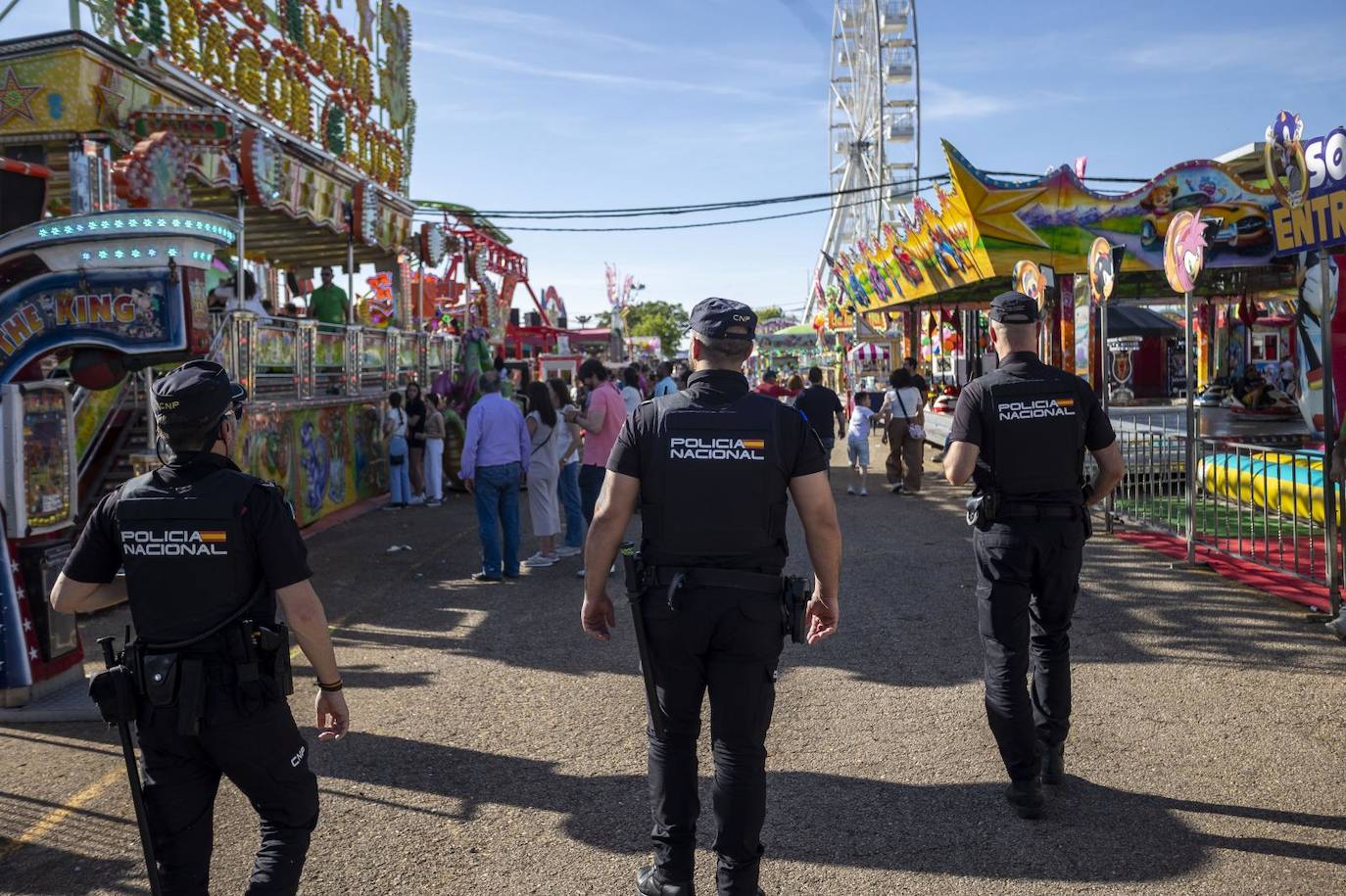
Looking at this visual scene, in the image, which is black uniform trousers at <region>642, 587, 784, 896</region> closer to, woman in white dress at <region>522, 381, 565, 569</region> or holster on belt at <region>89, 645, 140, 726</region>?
holster on belt at <region>89, 645, 140, 726</region>

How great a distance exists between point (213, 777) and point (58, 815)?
199 centimetres

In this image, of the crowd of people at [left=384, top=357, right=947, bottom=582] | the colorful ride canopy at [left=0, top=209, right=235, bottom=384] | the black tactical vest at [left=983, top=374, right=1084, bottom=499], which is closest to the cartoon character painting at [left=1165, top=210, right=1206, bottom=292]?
the crowd of people at [left=384, top=357, right=947, bottom=582]

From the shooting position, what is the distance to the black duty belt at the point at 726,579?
3.19 metres

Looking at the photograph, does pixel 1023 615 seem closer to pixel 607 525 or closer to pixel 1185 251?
pixel 607 525

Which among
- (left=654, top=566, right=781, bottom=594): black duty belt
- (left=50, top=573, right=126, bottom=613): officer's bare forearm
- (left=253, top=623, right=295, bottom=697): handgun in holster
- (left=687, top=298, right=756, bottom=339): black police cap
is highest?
(left=687, top=298, right=756, bottom=339): black police cap

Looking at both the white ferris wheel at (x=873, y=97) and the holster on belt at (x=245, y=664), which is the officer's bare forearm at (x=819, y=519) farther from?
the white ferris wheel at (x=873, y=97)


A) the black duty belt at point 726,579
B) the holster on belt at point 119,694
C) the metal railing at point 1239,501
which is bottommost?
the metal railing at point 1239,501

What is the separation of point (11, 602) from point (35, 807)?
5.26 ft

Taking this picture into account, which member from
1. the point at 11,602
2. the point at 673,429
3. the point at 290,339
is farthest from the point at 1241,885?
the point at 290,339

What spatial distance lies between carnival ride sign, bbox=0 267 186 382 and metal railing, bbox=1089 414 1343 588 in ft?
23.8

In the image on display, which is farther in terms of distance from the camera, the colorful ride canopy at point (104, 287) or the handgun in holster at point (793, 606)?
the colorful ride canopy at point (104, 287)

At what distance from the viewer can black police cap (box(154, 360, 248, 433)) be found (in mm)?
2840

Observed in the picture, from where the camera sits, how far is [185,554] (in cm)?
280

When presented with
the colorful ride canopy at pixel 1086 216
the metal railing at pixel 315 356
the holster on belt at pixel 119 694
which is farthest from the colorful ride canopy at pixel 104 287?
the colorful ride canopy at pixel 1086 216
